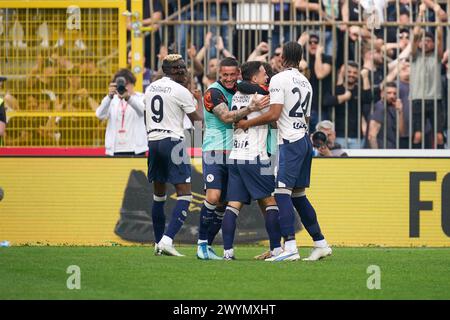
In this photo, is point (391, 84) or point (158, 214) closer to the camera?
point (158, 214)

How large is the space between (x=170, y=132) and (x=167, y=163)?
376mm

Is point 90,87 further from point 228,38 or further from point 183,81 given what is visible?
point 183,81

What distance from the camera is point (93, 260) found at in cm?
1401

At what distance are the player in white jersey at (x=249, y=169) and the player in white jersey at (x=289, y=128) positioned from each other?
16cm

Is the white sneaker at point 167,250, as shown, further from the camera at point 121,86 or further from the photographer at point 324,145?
the photographer at point 324,145

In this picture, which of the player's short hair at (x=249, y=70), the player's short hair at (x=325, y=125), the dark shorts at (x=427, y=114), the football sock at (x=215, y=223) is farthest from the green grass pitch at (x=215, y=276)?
the dark shorts at (x=427, y=114)

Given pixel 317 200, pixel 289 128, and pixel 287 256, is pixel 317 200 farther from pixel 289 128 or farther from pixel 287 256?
pixel 289 128

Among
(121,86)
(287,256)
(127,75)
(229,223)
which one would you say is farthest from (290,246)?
(127,75)

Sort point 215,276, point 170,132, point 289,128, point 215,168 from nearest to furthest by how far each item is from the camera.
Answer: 1. point 215,276
2. point 289,128
3. point 215,168
4. point 170,132

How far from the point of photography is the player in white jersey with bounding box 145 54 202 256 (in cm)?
1464

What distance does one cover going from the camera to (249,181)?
1373 centimetres

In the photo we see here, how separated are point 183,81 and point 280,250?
2406 mm

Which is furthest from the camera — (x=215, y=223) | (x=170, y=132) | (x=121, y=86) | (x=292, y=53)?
(x=121, y=86)

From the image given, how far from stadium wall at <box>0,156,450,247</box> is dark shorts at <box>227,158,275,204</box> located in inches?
152
